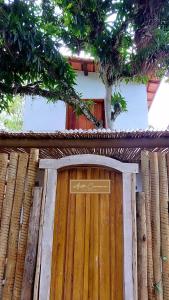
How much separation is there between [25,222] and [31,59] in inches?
151

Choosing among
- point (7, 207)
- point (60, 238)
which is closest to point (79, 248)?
point (60, 238)

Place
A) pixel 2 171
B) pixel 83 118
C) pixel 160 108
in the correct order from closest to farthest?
pixel 2 171, pixel 83 118, pixel 160 108

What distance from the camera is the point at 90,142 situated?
4.36m

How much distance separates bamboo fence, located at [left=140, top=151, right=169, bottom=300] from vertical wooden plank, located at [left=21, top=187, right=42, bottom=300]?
4.46 feet

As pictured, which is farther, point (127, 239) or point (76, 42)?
point (76, 42)

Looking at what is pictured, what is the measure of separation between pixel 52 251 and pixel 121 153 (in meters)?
1.78

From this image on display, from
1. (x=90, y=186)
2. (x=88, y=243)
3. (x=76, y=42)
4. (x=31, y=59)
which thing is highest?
(x=76, y=42)

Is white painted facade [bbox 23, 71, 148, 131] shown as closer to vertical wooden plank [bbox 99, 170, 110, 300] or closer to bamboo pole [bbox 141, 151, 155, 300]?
bamboo pole [bbox 141, 151, 155, 300]

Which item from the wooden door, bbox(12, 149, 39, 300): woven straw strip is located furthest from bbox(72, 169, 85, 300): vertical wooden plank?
bbox(12, 149, 39, 300): woven straw strip

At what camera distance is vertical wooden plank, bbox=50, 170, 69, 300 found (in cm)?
392

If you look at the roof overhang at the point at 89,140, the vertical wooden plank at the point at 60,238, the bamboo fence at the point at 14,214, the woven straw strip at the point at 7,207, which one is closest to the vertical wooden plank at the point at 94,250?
the vertical wooden plank at the point at 60,238

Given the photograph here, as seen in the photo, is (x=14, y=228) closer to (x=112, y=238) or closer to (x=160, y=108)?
(x=112, y=238)

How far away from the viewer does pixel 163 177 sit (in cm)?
427

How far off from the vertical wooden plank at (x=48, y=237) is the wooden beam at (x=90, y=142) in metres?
0.43
